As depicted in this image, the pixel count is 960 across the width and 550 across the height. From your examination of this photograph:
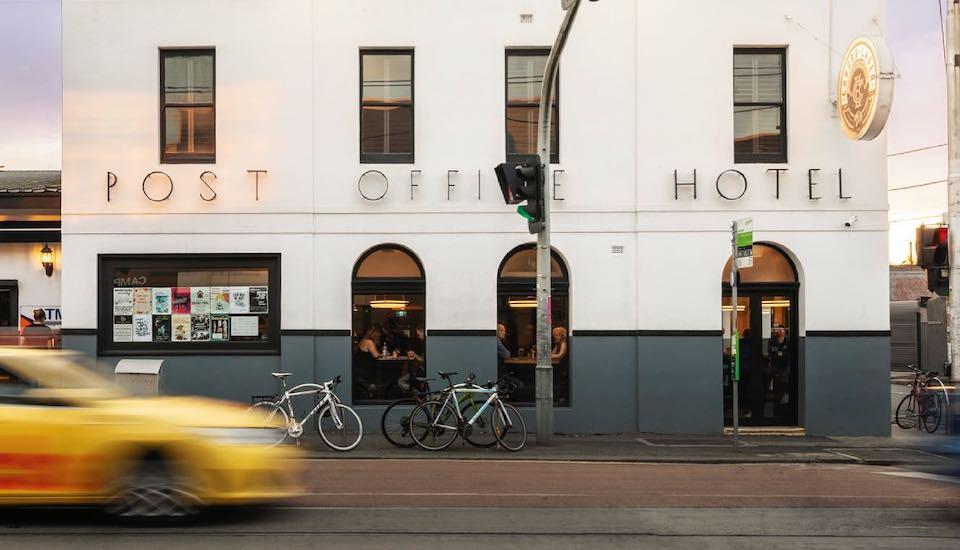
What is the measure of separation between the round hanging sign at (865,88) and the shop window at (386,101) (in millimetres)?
7329

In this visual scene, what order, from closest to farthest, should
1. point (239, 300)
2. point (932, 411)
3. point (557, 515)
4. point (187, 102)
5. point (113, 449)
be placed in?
point (113, 449)
point (557, 515)
point (239, 300)
point (187, 102)
point (932, 411)

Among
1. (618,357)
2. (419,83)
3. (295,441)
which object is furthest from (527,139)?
(295,441)

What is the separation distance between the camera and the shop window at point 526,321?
16.5 meters

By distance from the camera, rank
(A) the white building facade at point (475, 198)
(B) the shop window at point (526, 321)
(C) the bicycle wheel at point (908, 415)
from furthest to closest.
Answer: (C) the bicycle wheel at point (908, 415), (B) the shop window at point (526, 321), (A) the white building facade at point (475, 198)

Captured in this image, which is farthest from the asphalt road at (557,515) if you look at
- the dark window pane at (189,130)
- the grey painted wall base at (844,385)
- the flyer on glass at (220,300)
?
the dark window pane at (189,130)

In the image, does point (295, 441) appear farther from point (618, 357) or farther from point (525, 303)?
point (618, 357)

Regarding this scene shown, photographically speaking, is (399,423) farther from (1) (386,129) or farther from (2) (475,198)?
(1) (386,129)

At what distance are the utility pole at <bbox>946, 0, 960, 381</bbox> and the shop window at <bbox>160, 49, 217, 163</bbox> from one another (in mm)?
12468

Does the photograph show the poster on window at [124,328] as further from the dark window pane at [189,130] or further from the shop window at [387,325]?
the shop window at [387,325]

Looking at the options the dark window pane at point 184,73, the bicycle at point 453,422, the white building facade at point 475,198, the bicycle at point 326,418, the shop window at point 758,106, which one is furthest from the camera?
the dark window pane at point 184,73

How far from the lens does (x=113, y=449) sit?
7.73 metres

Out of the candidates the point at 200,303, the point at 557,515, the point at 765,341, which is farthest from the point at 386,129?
the point at 557,515

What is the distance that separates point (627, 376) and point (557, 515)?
7724 mm

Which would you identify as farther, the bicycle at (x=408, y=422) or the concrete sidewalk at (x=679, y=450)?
the bicycle at (x=408, y=422)
